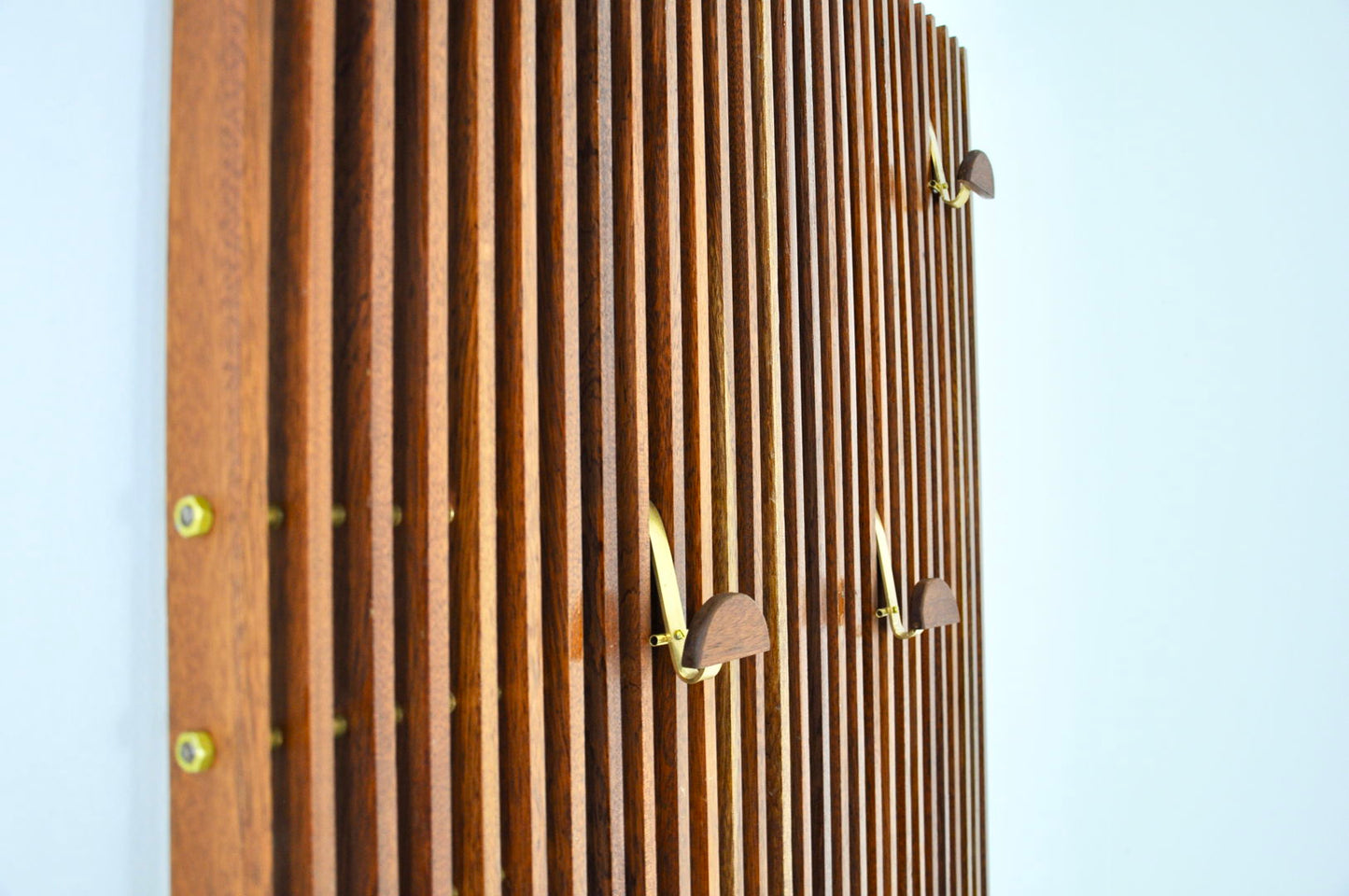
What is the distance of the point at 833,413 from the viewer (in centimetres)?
96

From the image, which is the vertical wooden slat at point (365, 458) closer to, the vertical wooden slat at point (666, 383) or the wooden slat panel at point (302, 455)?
the wooden slat panel at point (302, 455)

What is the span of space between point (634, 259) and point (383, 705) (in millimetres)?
360

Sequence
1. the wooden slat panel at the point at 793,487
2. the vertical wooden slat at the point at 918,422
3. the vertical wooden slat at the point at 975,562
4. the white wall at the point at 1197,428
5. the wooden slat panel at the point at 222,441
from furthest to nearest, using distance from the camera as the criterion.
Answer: the white wall at the point at 1197,428 < the vertical wooden slat at the point at 975,562 < the vertical wooden slat at the point at 918,422 < the wooden slat panel at the point at 793,487 < the wooden slat panel at the point at 222,441

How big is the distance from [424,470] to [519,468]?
73 millimetres

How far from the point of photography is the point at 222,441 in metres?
0.45

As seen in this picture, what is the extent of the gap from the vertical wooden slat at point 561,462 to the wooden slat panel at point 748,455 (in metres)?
0.21

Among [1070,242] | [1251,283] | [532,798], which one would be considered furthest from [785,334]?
[1251,283]

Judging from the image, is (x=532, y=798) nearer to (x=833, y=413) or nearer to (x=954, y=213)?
(x=833, y=413)

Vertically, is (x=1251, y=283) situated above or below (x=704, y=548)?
above

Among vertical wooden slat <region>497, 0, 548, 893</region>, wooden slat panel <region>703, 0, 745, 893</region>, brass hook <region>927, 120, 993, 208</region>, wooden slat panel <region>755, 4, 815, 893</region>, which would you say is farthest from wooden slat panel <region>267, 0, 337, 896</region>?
brass hook <region>927, 120, 993, 208</region>

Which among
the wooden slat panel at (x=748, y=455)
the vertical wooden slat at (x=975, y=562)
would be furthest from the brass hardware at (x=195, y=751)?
the vertical wooden slat at (x=975, y=562)

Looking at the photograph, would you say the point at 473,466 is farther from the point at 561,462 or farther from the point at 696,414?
the point at 696,414

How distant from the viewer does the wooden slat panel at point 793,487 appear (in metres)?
0.88

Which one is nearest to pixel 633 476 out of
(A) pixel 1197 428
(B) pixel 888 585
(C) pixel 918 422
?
(B) pixel 888 585
